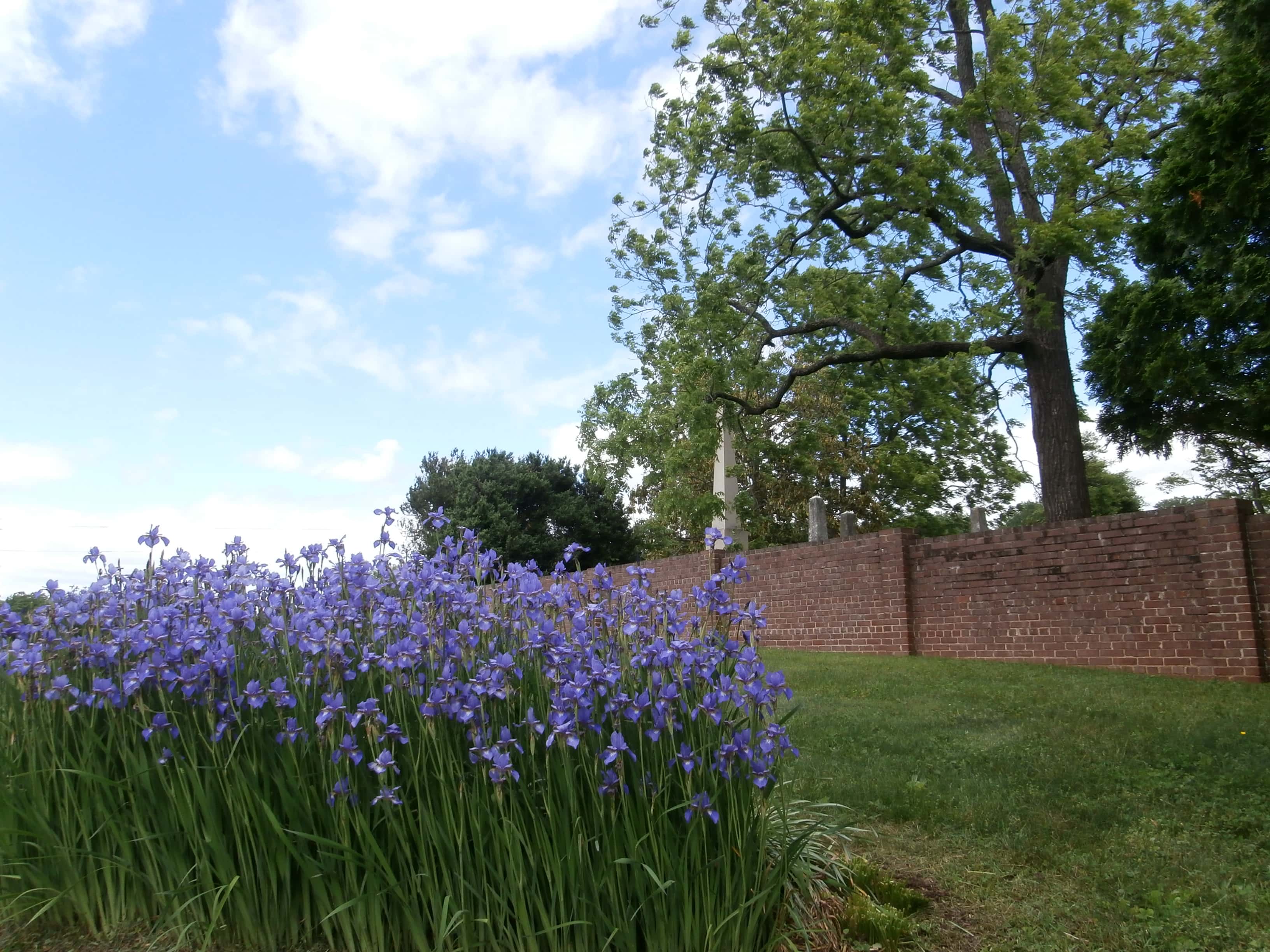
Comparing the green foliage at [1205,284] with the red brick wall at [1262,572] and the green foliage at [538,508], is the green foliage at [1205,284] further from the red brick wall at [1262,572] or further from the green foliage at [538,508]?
the green foliage at [538,508]

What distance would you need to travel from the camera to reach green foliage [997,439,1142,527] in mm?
32656

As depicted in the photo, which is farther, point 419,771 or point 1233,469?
point 1233,469

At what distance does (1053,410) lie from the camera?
13.2 meters

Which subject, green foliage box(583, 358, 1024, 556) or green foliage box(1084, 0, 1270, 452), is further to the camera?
green foliage box(583, 358, 1024, 556)

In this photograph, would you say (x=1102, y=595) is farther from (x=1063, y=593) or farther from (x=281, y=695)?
(x=281, y=695)

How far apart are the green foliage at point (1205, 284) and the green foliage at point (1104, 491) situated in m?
15.4

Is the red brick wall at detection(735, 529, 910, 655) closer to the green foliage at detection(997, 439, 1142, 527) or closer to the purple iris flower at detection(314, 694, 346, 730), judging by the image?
the purple iris flower at detection(314, 694, 346, 730)

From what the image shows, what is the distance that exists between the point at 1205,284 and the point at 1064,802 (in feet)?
30.0

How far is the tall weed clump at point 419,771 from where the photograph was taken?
2.94 m

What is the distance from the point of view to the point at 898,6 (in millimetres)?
12555

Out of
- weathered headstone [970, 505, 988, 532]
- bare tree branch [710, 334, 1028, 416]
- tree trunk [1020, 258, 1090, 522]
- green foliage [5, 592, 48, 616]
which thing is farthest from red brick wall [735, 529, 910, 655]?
green foliage [5, 592, 48, 616]

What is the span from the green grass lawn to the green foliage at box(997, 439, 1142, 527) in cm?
2318

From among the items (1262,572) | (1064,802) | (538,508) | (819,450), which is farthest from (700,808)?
(538,508)

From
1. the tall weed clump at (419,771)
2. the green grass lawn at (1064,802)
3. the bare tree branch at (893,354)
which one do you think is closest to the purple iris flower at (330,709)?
the tall weed clump at (419,771)
